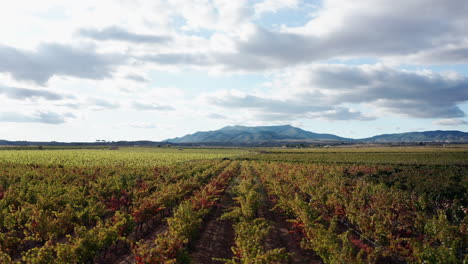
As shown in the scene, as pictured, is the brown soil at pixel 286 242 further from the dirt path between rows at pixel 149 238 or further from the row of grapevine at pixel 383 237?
the dirt path between rows at pixel 149 238

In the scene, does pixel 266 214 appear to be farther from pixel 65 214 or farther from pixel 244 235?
pixel 65 214

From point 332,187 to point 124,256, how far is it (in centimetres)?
1680

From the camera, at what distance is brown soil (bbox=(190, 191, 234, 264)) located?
41.4ft

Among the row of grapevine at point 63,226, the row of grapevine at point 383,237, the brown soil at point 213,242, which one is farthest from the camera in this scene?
the brown soil at point 213,242

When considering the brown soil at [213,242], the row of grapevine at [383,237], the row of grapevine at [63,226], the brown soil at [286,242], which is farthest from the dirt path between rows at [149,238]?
the row of grapevine at [383,237]

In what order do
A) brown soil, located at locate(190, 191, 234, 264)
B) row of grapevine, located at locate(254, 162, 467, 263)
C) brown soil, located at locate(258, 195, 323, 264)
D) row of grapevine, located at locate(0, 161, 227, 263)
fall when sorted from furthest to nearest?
brown soil, located at locate(190, 191, 234, 264), brown soil, located at locate(258, 195, 323, 264), row of grapevine, located at locate(0, 161, 227, 263), row of grapevine, located at locate(254, 162, 467, 263)

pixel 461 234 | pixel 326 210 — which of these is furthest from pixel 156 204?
pixel 461 234

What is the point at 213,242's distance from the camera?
47.2 ft

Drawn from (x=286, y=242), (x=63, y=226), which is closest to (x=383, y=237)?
(x=286, y=242)

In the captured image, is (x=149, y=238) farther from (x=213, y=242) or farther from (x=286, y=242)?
(x=286, y=242)

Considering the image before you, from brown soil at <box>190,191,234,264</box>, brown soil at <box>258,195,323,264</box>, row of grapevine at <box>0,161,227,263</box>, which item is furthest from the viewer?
brown soil at <box>190,191,234,264</box>

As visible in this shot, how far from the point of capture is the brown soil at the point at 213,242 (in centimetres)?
1262

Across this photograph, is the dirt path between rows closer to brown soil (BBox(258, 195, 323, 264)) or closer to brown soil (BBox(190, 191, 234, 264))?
brown soil (BBox(190, 191, 234, 264))

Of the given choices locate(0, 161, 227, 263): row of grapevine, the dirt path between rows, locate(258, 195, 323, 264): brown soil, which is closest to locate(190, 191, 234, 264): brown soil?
locate(258, 195, 323, 264): brown soil
